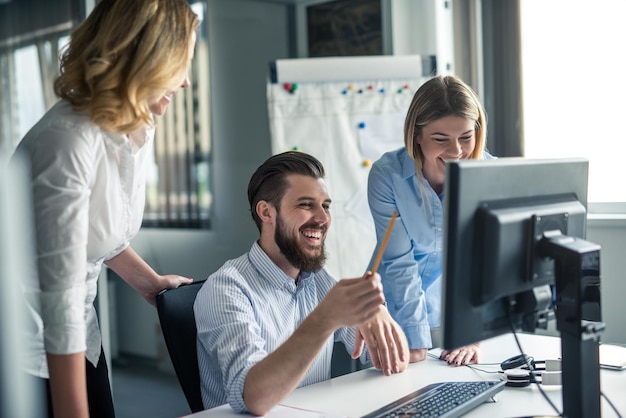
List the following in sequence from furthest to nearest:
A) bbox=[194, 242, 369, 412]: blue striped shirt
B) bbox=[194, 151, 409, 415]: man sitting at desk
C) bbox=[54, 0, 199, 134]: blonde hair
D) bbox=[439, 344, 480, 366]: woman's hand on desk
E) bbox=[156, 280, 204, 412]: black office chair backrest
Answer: bbox=[439, 344, 480, 366]: woman's hand on desk → bbox=[156, 280, 204, 412]: black office chair backrest → bbox=[194, 242, 369, 412]: blue striped shirt → bbox=[194, 151, 409, 415]: man sitting at desk → bbox=[54, 0, 199, 134]: blonde hair

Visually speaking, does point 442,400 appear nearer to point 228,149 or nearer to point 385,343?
point 385,343

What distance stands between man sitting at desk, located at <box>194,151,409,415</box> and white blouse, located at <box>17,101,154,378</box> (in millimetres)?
324

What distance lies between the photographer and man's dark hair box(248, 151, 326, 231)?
66.6 inches

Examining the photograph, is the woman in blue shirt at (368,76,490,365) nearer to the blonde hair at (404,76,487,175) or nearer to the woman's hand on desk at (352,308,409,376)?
the blonde hair at (404,76,487,175)

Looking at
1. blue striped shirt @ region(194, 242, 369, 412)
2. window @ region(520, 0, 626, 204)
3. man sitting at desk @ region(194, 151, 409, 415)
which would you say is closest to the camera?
man sitting at desk @ region(194, 151, 409, 415)

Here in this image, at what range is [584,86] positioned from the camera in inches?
108

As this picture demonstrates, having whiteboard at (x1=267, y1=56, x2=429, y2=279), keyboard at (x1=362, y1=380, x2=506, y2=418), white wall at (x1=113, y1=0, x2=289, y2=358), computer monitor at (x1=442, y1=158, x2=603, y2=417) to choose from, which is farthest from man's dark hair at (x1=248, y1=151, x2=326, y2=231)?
white wall at (x1=113, y1=0, x2=289, y2=358)

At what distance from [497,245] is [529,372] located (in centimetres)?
54

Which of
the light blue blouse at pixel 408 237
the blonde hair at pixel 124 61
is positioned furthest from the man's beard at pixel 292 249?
the blonde hair at pixel 124 61

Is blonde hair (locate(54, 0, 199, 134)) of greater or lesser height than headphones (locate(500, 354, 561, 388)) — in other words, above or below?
above

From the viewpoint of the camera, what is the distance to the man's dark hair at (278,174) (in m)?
1.69

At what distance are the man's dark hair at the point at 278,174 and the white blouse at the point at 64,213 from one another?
1.69ft

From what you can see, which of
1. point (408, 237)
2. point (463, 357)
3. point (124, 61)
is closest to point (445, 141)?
point (408, 237)

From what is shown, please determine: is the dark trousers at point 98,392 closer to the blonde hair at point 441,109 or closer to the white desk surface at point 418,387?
the white desk surface at point 418,387
